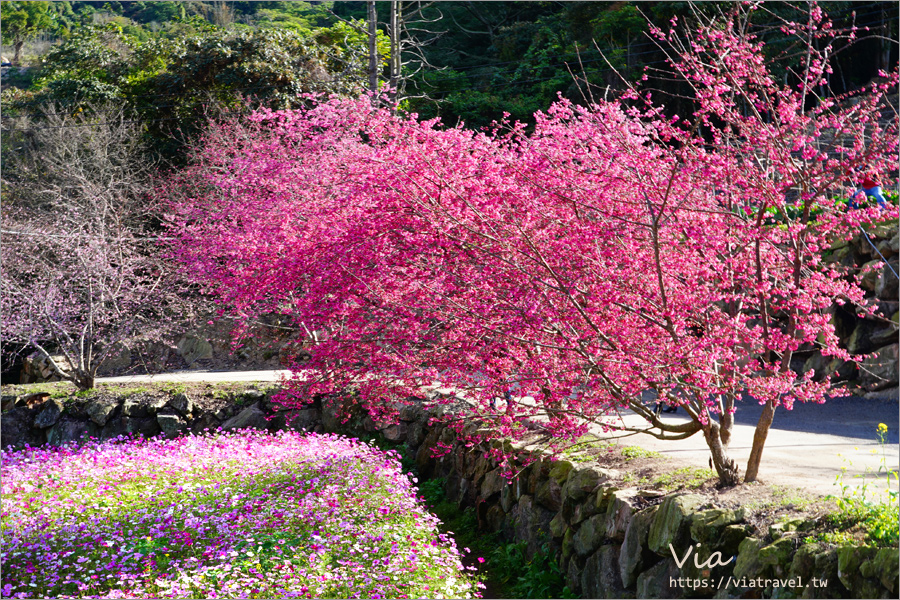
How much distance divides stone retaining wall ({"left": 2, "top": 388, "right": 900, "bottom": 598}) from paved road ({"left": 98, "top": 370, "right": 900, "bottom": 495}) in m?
0.95

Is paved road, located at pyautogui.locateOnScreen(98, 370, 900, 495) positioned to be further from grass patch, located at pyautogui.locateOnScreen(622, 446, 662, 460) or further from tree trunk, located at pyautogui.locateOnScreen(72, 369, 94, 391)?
tree trunk, located at pyautogui.locateOnScreen(72, 369, 94, 391)

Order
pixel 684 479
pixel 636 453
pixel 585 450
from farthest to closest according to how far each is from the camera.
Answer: pixel 585 450 → pixel 636 453 → pixel 684 479

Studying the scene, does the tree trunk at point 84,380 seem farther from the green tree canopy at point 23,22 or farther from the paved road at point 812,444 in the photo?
the green tree canopy at point 23,22

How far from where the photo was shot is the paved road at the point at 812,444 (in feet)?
18.9

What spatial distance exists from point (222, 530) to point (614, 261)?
3.54 m

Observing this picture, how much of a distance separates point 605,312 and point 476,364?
1096 millimetres

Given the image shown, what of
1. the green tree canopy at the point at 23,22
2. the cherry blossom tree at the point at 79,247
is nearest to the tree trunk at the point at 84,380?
the cherry blossom tree at the point at 79,247

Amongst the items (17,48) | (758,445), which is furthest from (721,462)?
(17,48)

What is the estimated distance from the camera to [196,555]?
5199 millimetres

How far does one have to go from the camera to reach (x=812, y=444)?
7.44m

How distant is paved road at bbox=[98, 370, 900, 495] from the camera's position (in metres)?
5.76

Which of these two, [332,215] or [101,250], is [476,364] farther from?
[101,250]

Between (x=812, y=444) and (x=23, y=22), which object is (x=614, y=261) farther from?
(x=23, y=22)

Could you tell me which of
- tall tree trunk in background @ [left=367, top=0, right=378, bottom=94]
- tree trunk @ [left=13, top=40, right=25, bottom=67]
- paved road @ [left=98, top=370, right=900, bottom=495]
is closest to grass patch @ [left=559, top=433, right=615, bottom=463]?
paved road @ [left=98, top=370, right=900, bottom=495]
